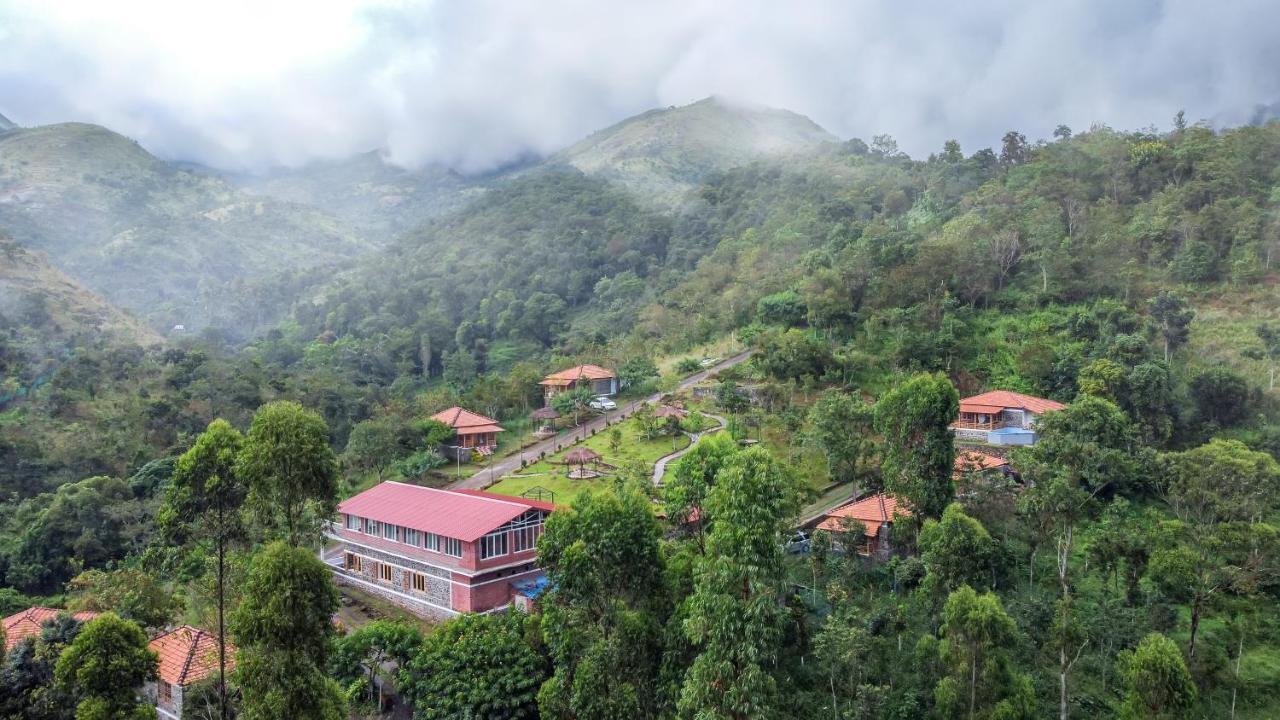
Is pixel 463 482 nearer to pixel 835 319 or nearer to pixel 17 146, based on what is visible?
→ pixel 835 319

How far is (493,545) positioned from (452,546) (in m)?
1.24

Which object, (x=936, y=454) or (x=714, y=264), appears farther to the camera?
(x=714, y=264)

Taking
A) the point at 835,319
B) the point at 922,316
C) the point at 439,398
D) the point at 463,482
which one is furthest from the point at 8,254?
the point at 922,316

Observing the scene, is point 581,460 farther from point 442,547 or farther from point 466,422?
point 442,547

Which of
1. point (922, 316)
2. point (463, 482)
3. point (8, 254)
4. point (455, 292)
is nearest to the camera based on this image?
point (463, 482)

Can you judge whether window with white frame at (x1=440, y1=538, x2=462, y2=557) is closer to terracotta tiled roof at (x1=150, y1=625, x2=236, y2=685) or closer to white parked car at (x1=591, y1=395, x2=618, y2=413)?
terracotta tiled roof at (x1=150, y1=625, x2=236, y2=685)

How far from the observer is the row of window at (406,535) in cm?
2272

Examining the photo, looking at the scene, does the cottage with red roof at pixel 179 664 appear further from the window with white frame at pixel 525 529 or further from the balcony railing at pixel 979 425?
the balcony railing at pixel 979 425

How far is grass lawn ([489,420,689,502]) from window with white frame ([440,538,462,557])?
682cm

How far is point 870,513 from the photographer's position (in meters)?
23.2

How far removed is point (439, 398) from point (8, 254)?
53667mm

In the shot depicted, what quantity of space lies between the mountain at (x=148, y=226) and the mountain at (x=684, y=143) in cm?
4327

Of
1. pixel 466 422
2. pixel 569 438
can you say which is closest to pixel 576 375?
pixel 569 438

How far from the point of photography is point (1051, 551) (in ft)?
71.4
